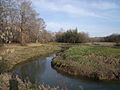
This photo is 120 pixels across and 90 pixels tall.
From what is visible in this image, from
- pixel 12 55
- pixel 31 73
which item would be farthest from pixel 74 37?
pixel 31 73

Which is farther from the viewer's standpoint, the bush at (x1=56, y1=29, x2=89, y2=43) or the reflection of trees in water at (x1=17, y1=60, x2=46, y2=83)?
the bush at (x1=56, y1=29, x2=89, y2=43)

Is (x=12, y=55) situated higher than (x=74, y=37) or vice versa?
(x=74, y=37)

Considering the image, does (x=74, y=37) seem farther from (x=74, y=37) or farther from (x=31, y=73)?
→ (x=31, y=73)

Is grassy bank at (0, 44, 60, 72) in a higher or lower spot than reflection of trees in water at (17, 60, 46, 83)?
higher

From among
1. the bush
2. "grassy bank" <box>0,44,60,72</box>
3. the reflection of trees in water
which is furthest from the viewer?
the bush

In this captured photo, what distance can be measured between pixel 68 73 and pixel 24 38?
28.1 m

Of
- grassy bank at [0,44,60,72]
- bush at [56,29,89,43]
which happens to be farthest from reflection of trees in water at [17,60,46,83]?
bush at [56,29,89,43]

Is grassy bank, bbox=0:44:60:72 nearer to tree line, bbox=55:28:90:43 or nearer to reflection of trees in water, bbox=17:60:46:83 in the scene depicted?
reflection of trees in water, bbox=17:60:46:83

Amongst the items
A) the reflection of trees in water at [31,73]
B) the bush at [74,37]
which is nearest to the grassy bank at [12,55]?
the reflection of trees in water at [31,73]

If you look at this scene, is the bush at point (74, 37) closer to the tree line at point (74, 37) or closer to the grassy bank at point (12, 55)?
the tree line at point (74, 37)

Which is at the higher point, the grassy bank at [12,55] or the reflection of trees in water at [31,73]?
the grassy bank at [12,55]

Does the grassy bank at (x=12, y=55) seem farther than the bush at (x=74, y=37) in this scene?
No

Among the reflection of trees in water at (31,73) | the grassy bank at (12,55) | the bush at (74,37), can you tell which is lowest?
the reflection of trees in water at (31,73)

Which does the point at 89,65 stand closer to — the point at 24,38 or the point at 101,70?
the point at 101,70
